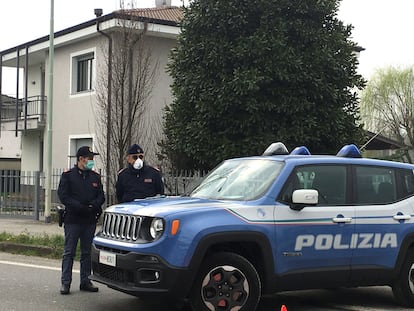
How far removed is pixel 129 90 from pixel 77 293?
1064 centimetres

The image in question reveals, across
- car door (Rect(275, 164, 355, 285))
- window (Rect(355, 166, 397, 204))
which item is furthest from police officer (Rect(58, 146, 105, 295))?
window (Rect(355, 166, 397, 204))

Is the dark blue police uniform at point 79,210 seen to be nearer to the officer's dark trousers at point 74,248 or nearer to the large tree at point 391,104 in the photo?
the officer's dark trousers at point 74,248

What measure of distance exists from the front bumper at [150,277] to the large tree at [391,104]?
1418 inches

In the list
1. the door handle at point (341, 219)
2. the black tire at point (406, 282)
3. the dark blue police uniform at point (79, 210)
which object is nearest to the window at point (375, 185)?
the door handle at point (341, 219)

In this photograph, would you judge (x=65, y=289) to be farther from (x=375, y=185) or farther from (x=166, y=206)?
(x=375, y=185)

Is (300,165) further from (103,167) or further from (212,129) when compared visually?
(103,167)

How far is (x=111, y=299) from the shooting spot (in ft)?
22.7

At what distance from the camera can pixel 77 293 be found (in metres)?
7.27

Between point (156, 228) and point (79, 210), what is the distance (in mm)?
1988

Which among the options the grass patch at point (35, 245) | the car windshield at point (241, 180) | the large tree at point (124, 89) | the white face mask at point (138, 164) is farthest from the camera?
Answer: the large tree at point (124, 89)

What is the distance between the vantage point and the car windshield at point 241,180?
Result: 6164 mm

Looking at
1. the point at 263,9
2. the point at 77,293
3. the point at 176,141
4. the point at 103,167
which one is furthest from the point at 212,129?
the point at 77,293

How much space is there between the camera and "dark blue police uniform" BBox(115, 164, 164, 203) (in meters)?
8.00

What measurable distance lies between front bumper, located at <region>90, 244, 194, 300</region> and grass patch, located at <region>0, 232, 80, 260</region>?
472 centimetres
